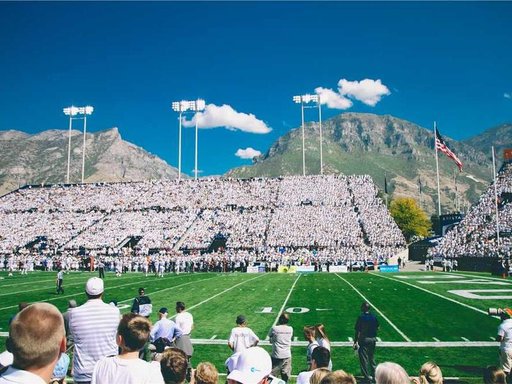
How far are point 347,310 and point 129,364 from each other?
14533mm

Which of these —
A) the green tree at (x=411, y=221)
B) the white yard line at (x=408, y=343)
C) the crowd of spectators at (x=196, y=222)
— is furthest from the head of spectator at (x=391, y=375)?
the green tree at (x=411, y=221)

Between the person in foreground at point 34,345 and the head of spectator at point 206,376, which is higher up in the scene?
the person in foreground at point 34,345

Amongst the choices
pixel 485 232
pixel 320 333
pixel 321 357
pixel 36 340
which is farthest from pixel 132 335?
pixel 485 232

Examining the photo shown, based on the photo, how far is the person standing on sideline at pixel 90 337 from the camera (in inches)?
198

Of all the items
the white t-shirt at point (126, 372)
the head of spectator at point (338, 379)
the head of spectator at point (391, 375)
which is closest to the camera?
the head of spectator at point (391, 375)

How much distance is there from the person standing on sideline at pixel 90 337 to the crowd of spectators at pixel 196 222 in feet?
117

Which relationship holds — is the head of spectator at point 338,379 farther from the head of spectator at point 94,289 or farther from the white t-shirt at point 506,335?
the white t-shirt at point 506,335

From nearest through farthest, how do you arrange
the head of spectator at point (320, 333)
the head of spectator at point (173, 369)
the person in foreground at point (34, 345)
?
the person in foreground at point (34, 345)
the head of spectator at point (173, 369)
the head of spectator at point (320, 333)

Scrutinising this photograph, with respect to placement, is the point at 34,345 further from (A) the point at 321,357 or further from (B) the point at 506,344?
(B) the point at 506,344

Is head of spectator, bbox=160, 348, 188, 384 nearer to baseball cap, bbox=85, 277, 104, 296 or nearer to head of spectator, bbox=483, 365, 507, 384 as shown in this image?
baseball cap, bbox=85, 277, 104, 296

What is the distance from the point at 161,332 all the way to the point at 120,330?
3834mm

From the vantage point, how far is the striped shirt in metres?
5.04

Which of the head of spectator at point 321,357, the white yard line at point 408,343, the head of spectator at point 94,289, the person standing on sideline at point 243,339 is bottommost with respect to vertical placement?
the white yard line at point 408,343

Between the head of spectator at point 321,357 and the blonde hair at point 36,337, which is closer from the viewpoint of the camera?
the blonde hair at point 36,337
